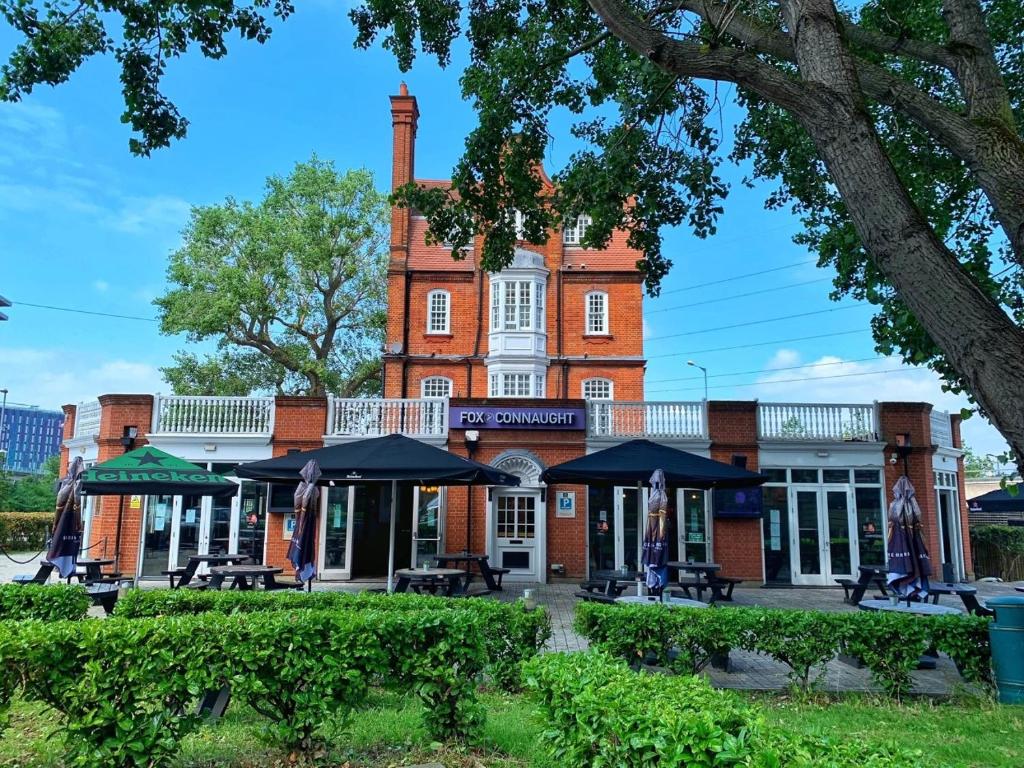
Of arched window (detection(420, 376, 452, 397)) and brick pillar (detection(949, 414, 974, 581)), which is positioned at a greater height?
arched window (detection(420, 376, 452, 397))

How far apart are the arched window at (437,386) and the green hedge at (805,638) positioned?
18.4 metres

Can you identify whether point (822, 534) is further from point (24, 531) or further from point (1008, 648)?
point (24, 531)

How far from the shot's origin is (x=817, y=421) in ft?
55.5

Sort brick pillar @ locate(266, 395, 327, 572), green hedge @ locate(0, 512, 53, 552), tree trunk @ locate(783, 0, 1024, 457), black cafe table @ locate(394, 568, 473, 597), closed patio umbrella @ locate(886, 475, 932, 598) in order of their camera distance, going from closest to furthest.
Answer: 1. tree trunk @ locate(783, 0, 1024, 457)
2. closed patio umbrella @ locate(886, 475, 932, 598)
3. black cafe table @ locate(394, 568, 473, 597)
4. brick pillar @ locate(266, 395, 327, 572)
5. green hedge @ locate(0, 512, 53, 552)

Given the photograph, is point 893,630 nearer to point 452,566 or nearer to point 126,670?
point 126,670

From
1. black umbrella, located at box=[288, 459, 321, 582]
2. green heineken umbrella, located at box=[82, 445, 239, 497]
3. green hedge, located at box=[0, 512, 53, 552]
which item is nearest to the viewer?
black umbrella, located at box=[288, 459, 321, 582]

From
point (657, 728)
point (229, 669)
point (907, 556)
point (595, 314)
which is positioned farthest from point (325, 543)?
point (657, 728)

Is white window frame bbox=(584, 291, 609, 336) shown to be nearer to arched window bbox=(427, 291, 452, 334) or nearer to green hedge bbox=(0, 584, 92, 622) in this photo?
arched window bbox=(427, 291, 452, 334)

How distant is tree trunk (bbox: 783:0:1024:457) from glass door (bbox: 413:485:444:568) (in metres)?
12.9

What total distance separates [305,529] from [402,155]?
19083 mm

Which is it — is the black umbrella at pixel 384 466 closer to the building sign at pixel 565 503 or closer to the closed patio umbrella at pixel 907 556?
the building sign at pixel 565 503

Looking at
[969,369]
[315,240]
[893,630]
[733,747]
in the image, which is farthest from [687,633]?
[315,240]

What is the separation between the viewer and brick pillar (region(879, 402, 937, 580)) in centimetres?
1662

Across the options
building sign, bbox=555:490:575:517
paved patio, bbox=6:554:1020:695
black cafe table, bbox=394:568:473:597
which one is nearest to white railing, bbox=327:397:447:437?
building sign, bbox=555:490:575:517
